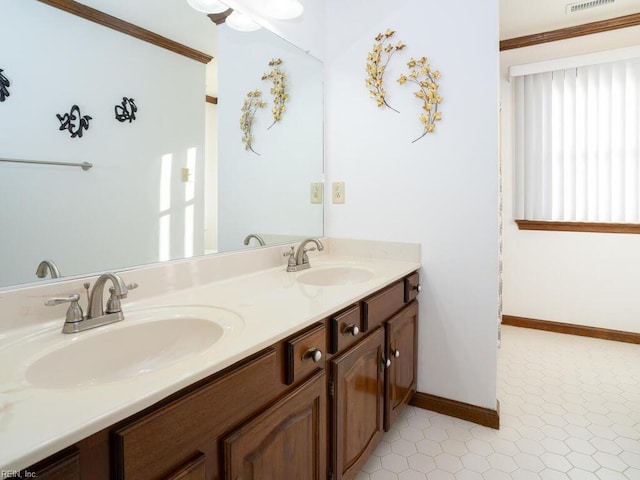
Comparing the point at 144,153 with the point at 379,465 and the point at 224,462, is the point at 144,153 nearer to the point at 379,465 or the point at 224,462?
the point at 224,462

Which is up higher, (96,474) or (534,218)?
(534,218)

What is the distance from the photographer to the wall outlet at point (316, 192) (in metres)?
2.15

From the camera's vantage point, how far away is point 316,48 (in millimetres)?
2080

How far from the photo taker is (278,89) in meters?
1.94

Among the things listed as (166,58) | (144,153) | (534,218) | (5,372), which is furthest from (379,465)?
(534,218)

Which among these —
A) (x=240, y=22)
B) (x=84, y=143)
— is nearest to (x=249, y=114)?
(x=240, y=22)

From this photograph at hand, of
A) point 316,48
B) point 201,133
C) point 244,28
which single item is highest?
point 316,48

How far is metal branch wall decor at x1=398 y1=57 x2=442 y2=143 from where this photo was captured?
5.99 ft

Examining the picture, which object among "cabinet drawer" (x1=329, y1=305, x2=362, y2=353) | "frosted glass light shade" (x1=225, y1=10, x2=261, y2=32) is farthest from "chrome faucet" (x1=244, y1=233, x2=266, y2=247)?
"frosted glass light shade" (x1=225, y1=10, x2=261, y2=32)

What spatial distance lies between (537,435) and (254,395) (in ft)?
5.10

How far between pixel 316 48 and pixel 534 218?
2.23m

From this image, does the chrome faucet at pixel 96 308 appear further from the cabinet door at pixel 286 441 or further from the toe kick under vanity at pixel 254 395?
the cabinet door at pixel 286 441

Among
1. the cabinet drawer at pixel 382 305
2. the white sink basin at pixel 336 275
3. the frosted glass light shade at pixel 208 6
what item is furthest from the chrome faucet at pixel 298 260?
the frosted glass light shade at pixel 208 6

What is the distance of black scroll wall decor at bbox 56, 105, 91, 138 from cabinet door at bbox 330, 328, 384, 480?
1033 mm
